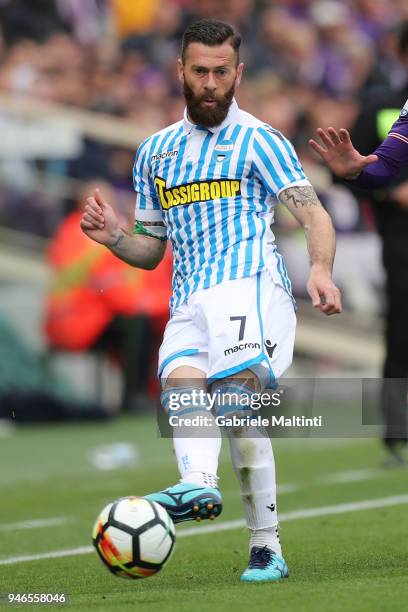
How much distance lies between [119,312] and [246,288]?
9625 millimetres

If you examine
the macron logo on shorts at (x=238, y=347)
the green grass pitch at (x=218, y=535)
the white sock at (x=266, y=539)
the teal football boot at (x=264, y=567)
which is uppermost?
the macron logo on shorts at (x=238, y=347)

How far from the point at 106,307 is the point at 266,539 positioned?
376 inches

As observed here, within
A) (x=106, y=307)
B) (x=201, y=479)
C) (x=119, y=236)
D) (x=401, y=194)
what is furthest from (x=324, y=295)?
(x=106, y=307)

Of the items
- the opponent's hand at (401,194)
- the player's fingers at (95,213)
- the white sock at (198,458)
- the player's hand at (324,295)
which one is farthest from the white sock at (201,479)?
the opponent's hand at (401,194)

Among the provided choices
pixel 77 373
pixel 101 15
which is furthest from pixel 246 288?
pixel 101 15

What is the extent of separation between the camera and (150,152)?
19.9 ft

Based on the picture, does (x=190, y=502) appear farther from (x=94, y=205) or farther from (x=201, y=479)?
(x=94, y=205)

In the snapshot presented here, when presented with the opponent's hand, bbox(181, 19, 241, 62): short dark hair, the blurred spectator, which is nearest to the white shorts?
bbox(181, 19, 241, 62): short dark hair

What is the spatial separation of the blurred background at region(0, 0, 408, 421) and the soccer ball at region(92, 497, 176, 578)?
7.93 meters

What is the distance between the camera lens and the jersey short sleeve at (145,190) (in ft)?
20.0

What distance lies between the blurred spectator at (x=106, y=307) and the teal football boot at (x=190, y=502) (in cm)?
970

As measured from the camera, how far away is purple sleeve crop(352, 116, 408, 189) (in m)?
6.35

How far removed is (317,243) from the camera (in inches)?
221

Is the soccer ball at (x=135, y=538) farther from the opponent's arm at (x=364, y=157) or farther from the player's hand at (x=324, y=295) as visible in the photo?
the opponent's arm at (x=364, y=157)
